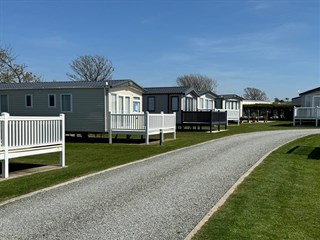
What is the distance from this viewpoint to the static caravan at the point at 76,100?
832 inches

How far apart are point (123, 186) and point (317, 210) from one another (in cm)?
377

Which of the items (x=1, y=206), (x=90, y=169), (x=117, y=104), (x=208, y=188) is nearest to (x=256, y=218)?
(x=208, y=188)

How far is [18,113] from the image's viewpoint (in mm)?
23500

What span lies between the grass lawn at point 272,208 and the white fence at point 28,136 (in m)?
5.48

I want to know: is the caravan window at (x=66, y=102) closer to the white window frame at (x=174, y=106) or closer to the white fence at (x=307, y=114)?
the white window frame at (x=174, y=106)

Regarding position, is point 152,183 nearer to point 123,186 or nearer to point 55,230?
point 123,186

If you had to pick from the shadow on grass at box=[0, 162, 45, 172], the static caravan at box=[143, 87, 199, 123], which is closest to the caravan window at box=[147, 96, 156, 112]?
the static caravan at box=[143, 87, 199, 123]

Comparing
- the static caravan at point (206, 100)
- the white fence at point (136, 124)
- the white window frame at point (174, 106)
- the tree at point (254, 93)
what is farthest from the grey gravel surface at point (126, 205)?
the tree at point (254, 93)

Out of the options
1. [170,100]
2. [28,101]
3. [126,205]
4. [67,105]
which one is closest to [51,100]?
[67,105]

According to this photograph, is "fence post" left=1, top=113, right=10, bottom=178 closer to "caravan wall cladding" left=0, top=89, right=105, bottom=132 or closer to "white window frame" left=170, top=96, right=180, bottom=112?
"caravan wall cladding" left=0, top=89, right=105, bottom=132

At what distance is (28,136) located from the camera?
33.3 feet

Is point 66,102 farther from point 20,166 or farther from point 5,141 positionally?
point 5,141

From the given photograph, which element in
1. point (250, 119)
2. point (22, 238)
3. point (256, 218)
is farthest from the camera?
point (250, 119)

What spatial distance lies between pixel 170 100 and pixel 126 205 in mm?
25328
